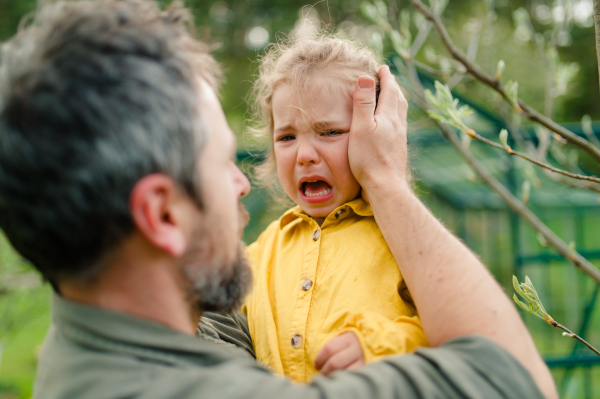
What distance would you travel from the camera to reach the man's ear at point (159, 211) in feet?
3.38

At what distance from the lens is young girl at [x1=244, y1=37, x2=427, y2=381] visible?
1.32 m

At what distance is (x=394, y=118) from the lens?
5.24 ft

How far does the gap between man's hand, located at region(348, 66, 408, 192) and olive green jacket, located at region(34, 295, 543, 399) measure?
581 mm

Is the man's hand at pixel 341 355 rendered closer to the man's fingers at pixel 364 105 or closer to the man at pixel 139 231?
the man at pixel 139 231

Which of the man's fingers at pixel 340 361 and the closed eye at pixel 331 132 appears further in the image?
the closed eye at pixel 331 132

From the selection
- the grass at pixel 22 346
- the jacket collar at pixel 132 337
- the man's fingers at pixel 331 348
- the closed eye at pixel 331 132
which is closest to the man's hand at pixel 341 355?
the man's fingers at pixel 331 348

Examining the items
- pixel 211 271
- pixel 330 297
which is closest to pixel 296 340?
pixel 330 297

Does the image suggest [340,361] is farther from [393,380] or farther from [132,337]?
[132,337]

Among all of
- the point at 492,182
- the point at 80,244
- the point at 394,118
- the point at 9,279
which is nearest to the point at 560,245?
the point at 492,182

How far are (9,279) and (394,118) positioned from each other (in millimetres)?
5047

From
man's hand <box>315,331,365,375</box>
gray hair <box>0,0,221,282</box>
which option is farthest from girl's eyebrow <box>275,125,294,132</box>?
man's hand <box>315,331,365,375</box>

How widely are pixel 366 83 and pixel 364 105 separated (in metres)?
A: 0.08

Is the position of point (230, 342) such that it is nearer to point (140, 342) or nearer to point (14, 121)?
point (140, 342)

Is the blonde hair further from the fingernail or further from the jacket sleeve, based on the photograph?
the jacket sleeve
